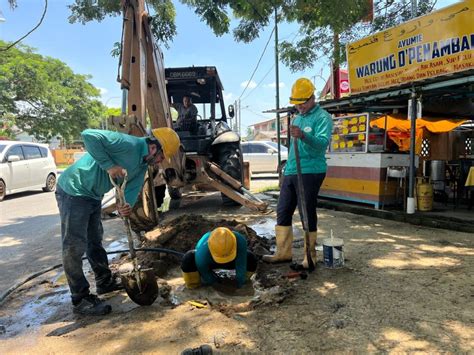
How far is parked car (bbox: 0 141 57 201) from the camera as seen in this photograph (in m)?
10.9

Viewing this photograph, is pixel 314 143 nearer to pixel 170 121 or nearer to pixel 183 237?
pixel 183 237

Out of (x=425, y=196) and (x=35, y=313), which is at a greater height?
(x=425, y=196)

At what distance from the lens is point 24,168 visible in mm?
11609

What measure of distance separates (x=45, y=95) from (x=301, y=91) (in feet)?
78.1

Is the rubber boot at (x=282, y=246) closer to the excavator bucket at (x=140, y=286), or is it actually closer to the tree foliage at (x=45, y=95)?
the excavator bucket at (x=140, y=286)

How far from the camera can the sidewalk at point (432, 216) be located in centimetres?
611

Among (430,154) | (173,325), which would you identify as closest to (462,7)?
(430,154)

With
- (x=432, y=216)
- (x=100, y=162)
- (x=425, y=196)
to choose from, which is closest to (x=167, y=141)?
(x=100, y=162)

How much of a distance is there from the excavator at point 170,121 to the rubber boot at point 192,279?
151cm

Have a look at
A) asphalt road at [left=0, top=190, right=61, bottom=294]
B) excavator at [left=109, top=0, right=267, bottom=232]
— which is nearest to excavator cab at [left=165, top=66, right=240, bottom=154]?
excavator at [left=109, top=0, right=267, bottom=232]

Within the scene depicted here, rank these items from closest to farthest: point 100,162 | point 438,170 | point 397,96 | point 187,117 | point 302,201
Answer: point 100,162, point 302,201, point 397,96, point 187,117, point 438,170

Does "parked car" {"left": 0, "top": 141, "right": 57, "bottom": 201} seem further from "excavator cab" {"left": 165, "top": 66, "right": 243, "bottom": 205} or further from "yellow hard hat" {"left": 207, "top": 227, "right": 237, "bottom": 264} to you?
"yellow hard hat" {"left": 207, "top": 227, "right": 237, "bottom": 264}

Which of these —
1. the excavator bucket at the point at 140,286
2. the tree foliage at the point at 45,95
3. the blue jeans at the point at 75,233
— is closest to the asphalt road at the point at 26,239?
the blue jeans at the point at 75,233

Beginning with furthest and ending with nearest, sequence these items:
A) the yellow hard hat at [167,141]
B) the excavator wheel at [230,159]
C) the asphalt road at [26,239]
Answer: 1. the excavator wheel at [230,159]
2. the asphalt road at [26,239]
3. the yellow hard hat at [167,141]
